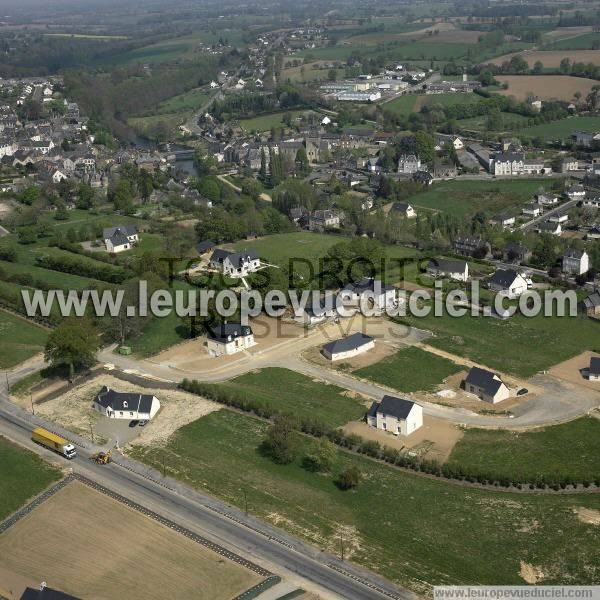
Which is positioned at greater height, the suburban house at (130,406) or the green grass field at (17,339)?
the suburban house at (130,406)

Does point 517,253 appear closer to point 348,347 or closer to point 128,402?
point 348,347

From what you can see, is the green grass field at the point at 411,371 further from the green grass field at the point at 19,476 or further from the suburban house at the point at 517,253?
the suburban house at the point at 517,253

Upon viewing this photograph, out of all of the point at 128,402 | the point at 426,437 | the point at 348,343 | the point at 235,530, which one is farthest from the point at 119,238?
the point at 235,530

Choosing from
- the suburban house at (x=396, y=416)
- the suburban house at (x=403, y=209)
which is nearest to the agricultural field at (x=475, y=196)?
the suburban house at (x=403, y=209)

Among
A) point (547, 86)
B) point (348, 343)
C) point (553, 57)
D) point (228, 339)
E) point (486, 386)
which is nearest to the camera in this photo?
point (486, 386)

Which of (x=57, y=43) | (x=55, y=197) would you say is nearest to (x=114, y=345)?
(x=55, y=197)

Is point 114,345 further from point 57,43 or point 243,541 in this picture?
point 57,43

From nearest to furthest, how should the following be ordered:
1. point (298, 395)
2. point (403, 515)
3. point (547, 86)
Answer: point (403, 515)
point (298, 395)
point (547, 86)
